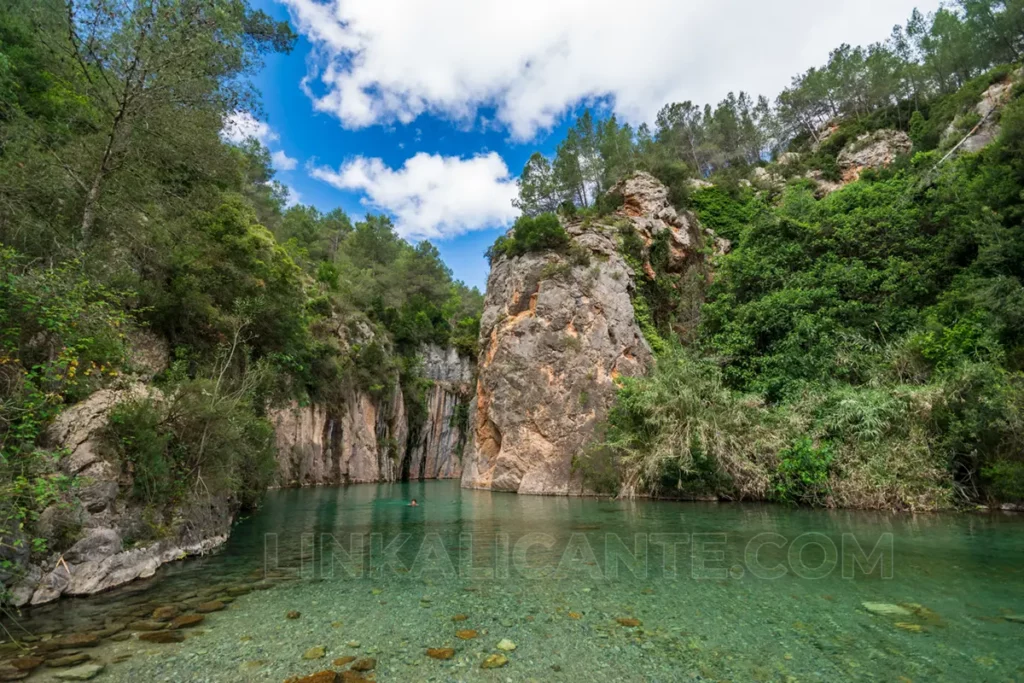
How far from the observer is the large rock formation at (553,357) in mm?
20312

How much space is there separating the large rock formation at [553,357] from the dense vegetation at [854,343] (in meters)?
1.40

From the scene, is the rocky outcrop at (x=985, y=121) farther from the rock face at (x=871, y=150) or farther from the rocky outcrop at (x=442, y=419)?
the rocky outcrop at (x=442, y=419)

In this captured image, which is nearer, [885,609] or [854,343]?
[885,609]

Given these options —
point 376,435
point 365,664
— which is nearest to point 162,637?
point 365,664

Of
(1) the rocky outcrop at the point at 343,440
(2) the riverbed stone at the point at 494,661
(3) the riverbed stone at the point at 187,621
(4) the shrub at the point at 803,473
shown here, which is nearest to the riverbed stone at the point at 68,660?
(3) the riverbed stone at the point at 187,621

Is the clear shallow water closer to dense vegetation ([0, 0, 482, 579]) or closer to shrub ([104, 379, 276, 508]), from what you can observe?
shrub ([104, 379, 276, 508])

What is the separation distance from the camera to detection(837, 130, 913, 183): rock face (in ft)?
100

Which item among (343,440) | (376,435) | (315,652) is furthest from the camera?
(376,435)

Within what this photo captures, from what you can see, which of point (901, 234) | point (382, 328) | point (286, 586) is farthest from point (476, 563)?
point (382, 328)

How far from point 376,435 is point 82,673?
29.3 meters

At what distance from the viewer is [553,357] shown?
2156cm

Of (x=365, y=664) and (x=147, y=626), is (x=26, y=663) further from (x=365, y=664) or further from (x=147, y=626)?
(x=365, y=664)

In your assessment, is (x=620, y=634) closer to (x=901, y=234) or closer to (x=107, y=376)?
(x=107, y=376)

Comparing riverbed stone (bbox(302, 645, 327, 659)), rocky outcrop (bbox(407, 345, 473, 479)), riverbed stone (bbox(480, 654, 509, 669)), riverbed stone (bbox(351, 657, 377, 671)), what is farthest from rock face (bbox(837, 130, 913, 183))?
riverbed stone (bbox(302, 645, 327, 659))
